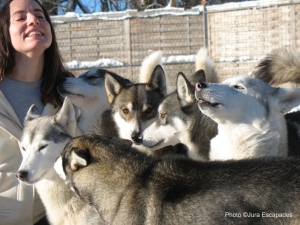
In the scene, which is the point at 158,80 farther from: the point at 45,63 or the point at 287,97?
the point at 287,97

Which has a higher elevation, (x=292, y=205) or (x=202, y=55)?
(x=202, y=55)

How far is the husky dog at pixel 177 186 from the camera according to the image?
6.35ft

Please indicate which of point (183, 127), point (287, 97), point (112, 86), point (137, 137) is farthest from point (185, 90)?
point (112, 86)

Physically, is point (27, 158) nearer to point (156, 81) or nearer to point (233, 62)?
point (156, 81)

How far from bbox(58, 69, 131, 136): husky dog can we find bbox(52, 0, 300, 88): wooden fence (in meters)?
5.52

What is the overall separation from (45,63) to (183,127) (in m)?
1.44

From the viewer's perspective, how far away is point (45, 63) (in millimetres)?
3871

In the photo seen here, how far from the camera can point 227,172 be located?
206 centimetres

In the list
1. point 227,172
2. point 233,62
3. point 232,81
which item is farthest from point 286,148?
point 233,62

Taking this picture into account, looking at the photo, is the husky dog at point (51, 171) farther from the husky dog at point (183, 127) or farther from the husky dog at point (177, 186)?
the husky dog at point (183, 127)

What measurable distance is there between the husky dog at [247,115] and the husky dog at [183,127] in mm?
326

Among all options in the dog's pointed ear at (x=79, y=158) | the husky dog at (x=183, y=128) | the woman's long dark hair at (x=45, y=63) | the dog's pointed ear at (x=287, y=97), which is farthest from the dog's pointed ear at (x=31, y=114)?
the dog's pointed ear at (x=287, y=97)

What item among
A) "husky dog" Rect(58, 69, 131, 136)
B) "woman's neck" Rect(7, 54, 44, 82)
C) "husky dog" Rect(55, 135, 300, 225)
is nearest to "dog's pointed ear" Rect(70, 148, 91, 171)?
"husky dog" Rect(55, 135, 300, 225)

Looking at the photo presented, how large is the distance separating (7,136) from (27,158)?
0.50 meters
